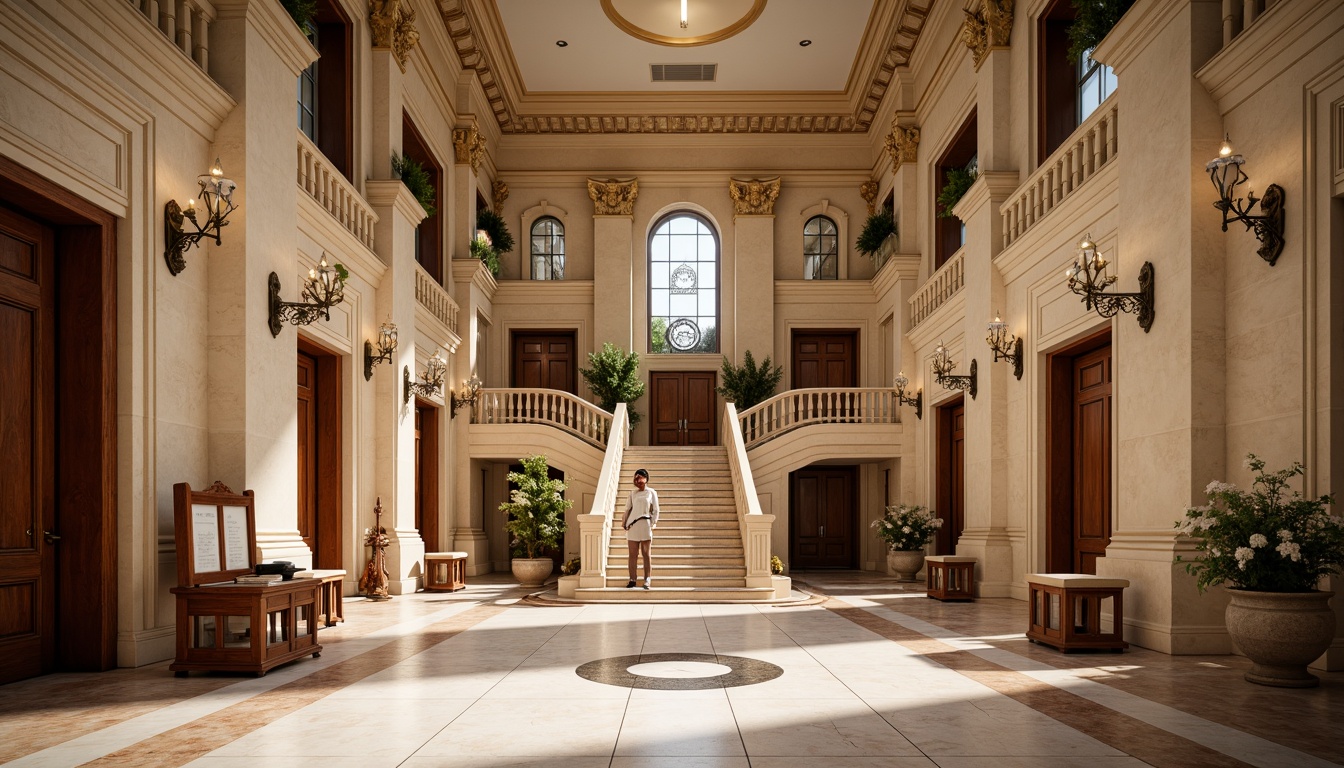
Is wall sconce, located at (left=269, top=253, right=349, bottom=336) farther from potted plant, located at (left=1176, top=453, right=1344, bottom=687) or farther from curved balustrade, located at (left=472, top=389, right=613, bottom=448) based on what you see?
curved balustrade, located at (left=472, top=389, right=613, bottom=448)

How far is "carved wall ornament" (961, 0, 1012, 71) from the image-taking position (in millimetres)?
13688

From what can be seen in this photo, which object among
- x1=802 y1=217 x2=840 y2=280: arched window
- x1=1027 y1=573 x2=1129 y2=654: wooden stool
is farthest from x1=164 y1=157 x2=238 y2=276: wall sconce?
x1=802 y1=217 x2=840 y2=280: arched window

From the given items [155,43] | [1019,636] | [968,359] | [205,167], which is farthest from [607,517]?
[155,43]

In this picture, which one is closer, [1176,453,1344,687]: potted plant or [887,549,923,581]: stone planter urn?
[1176,453,1344,687]: potted plant

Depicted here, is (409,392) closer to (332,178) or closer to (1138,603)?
(332,178)

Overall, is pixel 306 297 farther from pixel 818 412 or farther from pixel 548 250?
pixel 548 250

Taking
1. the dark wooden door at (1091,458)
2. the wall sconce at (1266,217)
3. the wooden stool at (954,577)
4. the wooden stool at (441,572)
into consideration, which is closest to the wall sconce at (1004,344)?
the dark wooden door at (1091,458)

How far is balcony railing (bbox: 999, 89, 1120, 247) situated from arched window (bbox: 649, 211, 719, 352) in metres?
9.00

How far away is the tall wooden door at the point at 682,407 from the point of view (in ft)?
69.5

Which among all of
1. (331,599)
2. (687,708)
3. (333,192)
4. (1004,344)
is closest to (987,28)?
(1004,344)

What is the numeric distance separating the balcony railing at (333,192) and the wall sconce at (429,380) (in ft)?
6.58

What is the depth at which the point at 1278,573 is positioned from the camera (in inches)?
254

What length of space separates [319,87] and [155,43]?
19.7 ft

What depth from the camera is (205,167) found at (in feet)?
27.4
